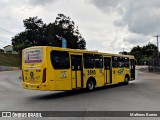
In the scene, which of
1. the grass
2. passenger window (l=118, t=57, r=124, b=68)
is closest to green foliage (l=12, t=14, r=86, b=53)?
the grass

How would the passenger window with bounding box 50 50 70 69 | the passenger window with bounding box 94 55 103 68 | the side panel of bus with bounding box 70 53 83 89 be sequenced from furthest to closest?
1. the passenger window with bounding box 94 55 103 68
2. the side panel of bus with bounding box 70 53 83 89
3. the passenger window with bounding box 50 50 70 69

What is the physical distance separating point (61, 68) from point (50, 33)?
6252 centimetres

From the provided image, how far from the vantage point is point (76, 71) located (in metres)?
16.7

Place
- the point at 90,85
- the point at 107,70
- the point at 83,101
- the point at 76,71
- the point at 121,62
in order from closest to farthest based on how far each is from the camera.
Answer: the point at 83,101 → the point at 76,71 → the point at 90,85 → the point at 107,70 → the point at 121,62

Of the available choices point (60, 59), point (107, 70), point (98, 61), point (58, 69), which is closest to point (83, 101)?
point (58, 69)

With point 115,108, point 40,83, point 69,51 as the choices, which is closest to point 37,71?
point 40,83

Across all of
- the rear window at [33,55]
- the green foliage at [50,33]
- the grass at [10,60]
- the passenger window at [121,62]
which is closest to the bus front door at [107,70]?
the passenger window at [121,62]

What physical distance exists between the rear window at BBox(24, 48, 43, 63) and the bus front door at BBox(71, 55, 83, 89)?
228 cm

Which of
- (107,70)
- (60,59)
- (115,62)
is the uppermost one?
(60,59)

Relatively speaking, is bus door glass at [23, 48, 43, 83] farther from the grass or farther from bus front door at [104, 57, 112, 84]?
the grass

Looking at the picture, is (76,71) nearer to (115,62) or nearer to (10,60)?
(115,62)

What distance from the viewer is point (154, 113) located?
387 inches

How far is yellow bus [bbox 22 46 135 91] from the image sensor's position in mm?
14633

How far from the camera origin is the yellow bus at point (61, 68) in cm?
1463
